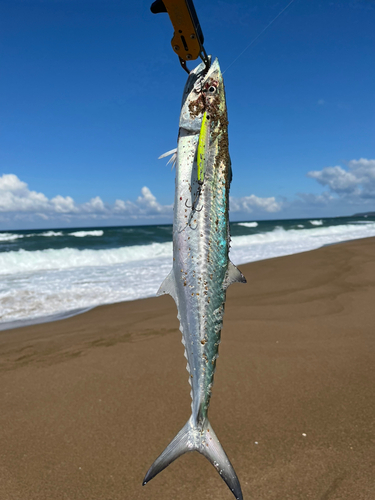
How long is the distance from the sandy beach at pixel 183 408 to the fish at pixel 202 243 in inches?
31.0

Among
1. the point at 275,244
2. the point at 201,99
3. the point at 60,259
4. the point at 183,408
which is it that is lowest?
the point at 60,259

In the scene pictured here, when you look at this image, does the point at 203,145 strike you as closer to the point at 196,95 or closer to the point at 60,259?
the point at 196,95

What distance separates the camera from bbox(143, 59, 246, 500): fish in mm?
1948

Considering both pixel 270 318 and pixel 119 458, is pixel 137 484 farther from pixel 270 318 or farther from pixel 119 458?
pixel 270 318

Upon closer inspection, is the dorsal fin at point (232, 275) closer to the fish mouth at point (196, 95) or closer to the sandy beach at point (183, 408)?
the fish mouth at point (196, 95)

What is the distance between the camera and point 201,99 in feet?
6.49

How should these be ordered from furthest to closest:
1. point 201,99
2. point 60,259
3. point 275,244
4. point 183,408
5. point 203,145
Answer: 1. point 275,244
2. point 60,259
3. point 183,408
4. point 201,99
5. point 203,145

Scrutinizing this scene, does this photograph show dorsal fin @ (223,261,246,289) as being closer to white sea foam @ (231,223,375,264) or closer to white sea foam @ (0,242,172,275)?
white sea foam @ (231,223,375,264)

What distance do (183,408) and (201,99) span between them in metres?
2.96

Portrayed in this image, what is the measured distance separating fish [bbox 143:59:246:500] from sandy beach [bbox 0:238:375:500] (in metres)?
0.79

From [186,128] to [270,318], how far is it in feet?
14.8

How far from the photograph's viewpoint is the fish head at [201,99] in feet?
6.41

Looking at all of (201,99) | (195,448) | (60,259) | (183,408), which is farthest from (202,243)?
(60,259)

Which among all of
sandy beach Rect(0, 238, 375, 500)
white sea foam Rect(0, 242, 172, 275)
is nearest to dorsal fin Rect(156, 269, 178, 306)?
sandy beach Rect(0, 238, 375, 500)
